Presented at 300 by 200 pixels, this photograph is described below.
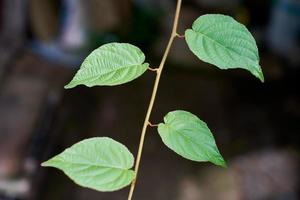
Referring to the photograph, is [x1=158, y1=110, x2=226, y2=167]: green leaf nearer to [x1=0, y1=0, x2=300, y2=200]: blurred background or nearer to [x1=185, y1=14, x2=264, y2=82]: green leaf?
[x1=185, y1=14, x2=264, y2=82]: green leaf

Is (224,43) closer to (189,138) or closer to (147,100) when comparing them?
(189,138)

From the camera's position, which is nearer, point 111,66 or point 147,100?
point 111,66

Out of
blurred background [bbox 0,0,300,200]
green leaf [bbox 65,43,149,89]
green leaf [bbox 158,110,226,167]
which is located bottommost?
blurred background [bbox 0,0,300,200]

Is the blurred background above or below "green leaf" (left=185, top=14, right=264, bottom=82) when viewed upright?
below

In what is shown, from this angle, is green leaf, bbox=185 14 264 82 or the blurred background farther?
the blurred background

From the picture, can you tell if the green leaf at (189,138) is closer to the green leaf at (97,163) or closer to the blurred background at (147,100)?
the green leaf at (97,163)

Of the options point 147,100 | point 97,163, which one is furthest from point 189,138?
point 147,100

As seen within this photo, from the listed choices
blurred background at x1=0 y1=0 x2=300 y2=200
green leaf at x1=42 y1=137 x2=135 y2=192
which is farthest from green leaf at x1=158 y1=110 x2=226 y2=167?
blurred background at x1=0 y1=0 x2=300 y2=200

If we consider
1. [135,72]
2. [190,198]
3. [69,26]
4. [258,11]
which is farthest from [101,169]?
[258,11]
